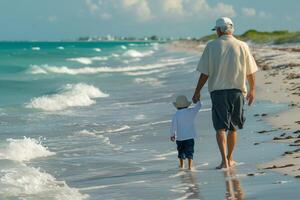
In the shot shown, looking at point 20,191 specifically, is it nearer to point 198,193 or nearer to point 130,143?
point 198,193

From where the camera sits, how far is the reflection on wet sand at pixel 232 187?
6.40 m

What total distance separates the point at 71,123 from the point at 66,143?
316 centimetres

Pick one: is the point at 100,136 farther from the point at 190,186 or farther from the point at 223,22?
the point at 190,186

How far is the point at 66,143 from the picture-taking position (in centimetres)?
1172

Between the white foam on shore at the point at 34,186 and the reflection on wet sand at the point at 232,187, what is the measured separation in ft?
4.89

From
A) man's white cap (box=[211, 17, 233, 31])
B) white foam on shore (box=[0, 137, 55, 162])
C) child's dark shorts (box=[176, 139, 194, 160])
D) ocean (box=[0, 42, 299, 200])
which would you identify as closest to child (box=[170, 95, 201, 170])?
child's dark shorts (box=[176, 139, 194, 160])

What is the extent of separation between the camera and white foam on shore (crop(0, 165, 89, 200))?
7359 mm

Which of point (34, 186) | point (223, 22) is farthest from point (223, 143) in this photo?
point (34, 186)

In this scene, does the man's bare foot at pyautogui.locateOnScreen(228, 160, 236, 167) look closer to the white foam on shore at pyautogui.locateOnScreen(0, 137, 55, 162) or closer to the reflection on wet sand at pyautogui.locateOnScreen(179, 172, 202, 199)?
the reflection on wet sand at pyautogui.locateOnScreen(179, 172, 202, 199)

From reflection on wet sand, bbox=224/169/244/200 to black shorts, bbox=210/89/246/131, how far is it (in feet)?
1.80

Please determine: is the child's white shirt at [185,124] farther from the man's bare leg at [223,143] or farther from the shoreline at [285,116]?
the shoreline at [285,116]

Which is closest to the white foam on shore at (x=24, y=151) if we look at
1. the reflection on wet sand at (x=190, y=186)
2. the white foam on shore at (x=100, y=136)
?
the white foam on shore at (x=100, y=136)

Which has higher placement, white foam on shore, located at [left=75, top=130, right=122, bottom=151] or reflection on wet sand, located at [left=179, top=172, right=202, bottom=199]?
white foam on shore, located at [left=75, top=130, right=122, bottom=151]

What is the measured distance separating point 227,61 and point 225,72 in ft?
0.41
